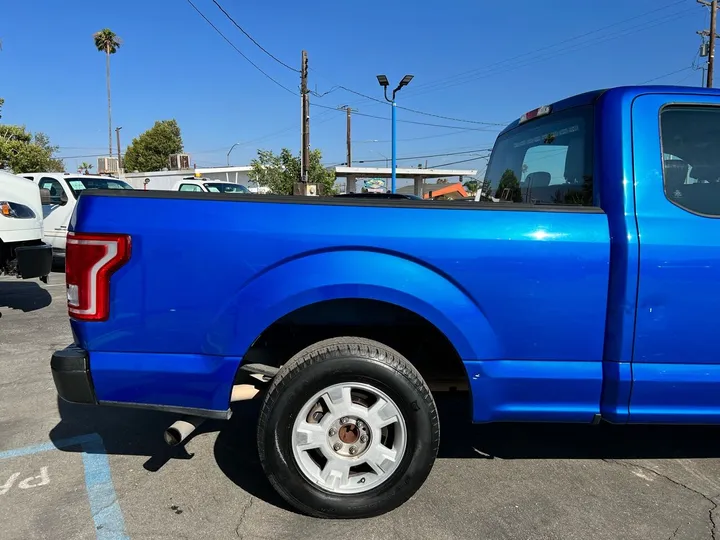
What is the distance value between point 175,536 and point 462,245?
192cm

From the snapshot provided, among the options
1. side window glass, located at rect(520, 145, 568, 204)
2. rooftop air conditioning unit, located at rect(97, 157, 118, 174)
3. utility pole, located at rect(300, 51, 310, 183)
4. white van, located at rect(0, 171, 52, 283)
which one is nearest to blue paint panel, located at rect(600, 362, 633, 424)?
side window glass, located at rect(520, 145, 568, 204)

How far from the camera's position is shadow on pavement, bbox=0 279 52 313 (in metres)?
7.64

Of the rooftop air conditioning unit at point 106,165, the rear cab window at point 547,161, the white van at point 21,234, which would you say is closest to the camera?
the rear cab window at point 547,161

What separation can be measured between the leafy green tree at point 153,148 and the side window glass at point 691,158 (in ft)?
207

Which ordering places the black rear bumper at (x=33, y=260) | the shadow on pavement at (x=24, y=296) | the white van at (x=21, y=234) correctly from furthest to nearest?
1. the shadow on pavement at (x=24, y=296)
2. the white van at (x=21, y=234)
3. the black rear bumper at (x=33, y=260)

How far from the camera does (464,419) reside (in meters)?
3.89

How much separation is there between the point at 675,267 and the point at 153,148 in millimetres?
64947

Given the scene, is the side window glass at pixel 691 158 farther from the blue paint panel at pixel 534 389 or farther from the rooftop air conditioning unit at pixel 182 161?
the rooftop air conditioning unit at pixel 182 161

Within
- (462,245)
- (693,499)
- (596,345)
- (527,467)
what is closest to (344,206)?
(462,245)

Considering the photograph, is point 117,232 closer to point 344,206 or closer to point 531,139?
point 344,206

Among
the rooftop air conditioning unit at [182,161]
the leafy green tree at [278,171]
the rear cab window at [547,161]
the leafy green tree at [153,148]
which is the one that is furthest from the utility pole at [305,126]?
the leafy green tree at [153,148]

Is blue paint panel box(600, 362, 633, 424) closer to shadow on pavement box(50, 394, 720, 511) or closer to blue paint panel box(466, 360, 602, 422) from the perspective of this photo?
blue paint panel box(466, 360, 602, 422)

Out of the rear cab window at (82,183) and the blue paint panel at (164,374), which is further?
the rear cab window at (82,183)

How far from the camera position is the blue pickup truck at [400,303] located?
7.84ft
